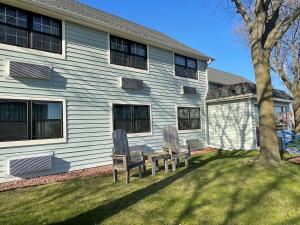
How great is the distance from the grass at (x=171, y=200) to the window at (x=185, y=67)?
27.4 feet

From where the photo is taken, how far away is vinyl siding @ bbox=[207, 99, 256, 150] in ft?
48.5

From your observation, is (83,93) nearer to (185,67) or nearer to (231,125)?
(185,67)

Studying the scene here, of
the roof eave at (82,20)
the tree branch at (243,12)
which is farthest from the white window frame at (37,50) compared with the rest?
the tree branch at (243,12)

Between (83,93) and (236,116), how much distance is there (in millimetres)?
8993

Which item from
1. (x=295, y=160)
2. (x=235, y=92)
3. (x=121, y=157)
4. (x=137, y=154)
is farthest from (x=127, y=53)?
(x=295, y=160)

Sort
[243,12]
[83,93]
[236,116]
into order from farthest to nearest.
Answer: [236,116]
[83,93]
[243,12]

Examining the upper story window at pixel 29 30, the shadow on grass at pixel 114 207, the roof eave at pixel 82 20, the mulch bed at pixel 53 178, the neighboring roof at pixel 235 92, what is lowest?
the mulch bed at pixel 53 178

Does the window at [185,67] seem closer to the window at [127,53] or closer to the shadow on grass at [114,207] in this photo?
the window at [127,53]

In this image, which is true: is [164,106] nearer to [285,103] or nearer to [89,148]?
[89,148]

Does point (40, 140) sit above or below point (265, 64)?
below

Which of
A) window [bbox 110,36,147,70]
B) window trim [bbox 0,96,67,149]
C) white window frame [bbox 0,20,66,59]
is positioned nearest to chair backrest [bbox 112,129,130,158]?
window trim [bbox 0,96,67,149]

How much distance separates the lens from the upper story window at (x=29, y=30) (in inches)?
336

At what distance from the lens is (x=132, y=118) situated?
1236 cm

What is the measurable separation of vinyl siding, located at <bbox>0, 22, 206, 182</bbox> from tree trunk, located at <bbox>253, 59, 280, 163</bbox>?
18.4ft
